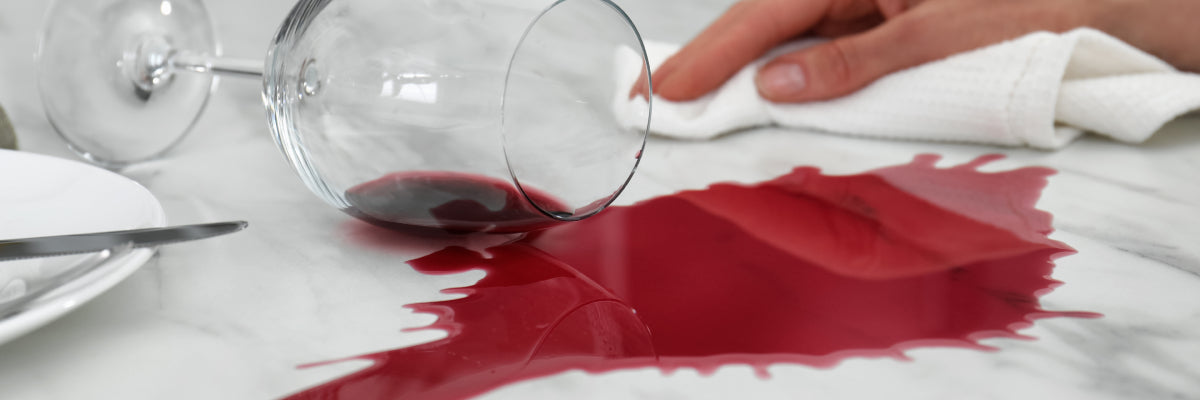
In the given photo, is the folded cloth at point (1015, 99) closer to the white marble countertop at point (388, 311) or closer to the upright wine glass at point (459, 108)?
the white marble countertop at point (388, 311)

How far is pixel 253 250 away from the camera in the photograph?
53cm

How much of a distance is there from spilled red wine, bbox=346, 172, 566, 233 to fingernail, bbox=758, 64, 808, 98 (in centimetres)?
38

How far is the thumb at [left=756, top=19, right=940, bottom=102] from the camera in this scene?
2.59ft

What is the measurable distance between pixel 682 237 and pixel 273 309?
23 cm

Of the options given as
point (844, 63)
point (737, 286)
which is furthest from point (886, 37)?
point (737, 286)

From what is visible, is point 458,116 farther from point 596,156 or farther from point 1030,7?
point 1030,7

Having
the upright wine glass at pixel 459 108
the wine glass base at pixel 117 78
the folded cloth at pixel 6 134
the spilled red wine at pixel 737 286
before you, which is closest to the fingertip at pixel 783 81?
the spilled red wine at pixel 737 286

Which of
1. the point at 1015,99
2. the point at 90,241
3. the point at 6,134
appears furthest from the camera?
the point at 1015,99

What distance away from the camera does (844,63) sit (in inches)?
31.6

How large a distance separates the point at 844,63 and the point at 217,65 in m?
0.48

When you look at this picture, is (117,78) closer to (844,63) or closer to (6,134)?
(6,134)

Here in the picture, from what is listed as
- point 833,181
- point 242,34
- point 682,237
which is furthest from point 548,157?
point 242,34

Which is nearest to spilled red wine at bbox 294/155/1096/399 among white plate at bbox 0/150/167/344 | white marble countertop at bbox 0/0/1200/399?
white marble countertop at bbox 0/0/1200/399

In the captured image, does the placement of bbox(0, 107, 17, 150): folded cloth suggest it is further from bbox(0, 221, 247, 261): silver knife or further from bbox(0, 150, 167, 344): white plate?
bbox(0, 221, 247, 261): silver knife
